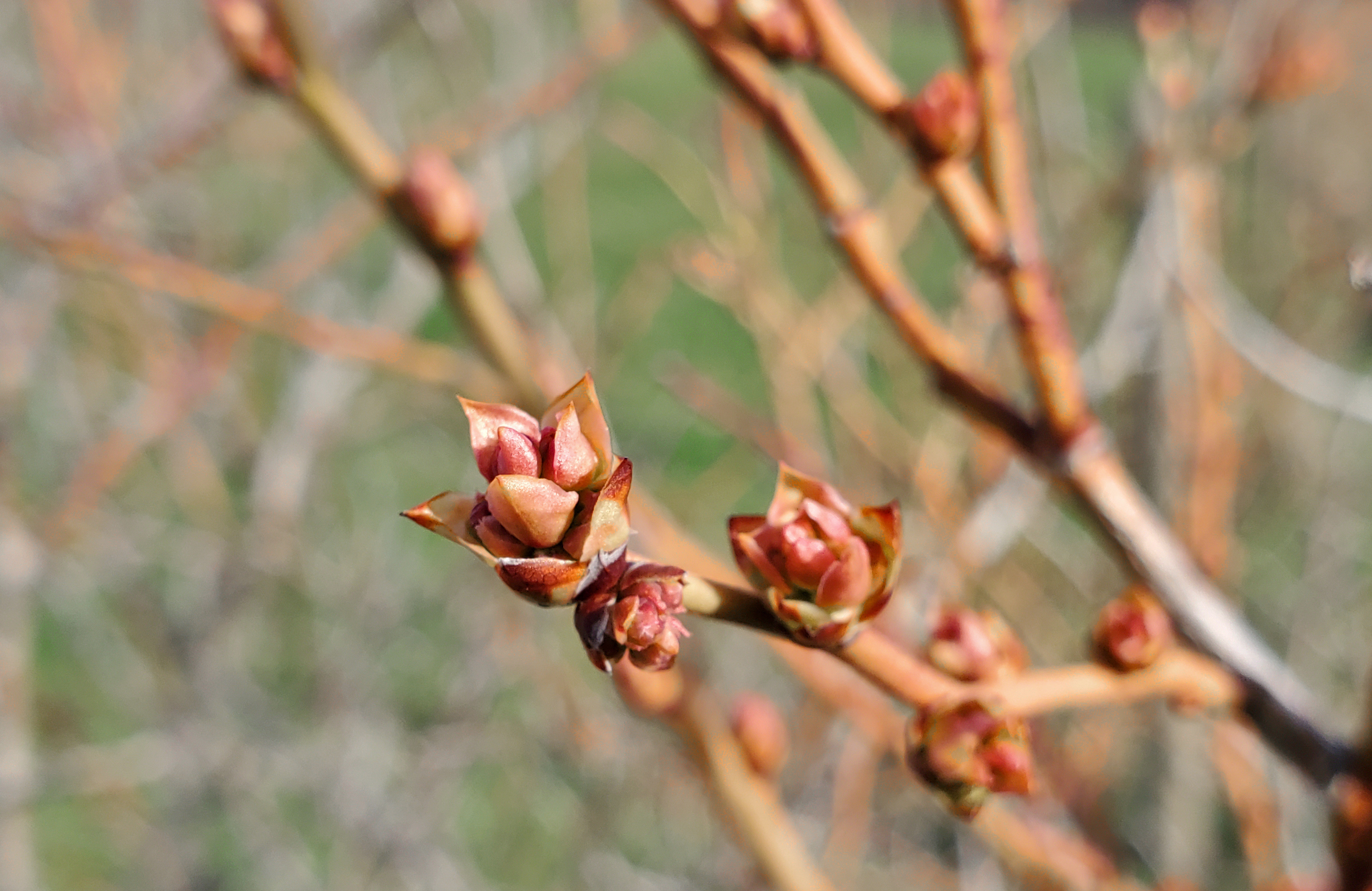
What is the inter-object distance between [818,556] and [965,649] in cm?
16

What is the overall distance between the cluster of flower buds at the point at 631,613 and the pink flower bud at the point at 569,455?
0.10 feet

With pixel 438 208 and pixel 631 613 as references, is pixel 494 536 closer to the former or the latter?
pixel 631 613

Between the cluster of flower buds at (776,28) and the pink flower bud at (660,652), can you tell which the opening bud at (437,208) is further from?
the pink flower bud at (660,652)

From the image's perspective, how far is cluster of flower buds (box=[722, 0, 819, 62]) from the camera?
1.84 ft

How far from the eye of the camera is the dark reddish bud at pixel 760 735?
76 cm

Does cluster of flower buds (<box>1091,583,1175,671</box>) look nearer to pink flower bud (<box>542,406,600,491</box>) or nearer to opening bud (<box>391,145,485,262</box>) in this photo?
pink flower bud (<box>542,406,600,491</box>)

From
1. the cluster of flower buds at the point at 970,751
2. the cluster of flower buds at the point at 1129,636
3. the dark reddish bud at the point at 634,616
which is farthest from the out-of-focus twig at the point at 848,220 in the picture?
the dark reddish bud at the point at 634,616

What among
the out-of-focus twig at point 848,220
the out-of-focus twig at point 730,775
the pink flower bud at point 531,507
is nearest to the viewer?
the pink flower bud at point 531,507

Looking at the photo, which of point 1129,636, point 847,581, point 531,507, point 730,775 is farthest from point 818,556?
point 730,775

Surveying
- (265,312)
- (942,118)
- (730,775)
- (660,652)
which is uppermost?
(942,118)

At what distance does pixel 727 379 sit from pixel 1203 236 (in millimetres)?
3451

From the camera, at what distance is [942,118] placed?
55cm

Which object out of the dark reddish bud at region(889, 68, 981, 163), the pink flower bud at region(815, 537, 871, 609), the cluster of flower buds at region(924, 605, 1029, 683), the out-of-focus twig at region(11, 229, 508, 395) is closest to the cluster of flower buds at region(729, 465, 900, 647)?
the pink flower bud at region(815, 537, 871, 609)

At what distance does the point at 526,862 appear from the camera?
2318 mm
